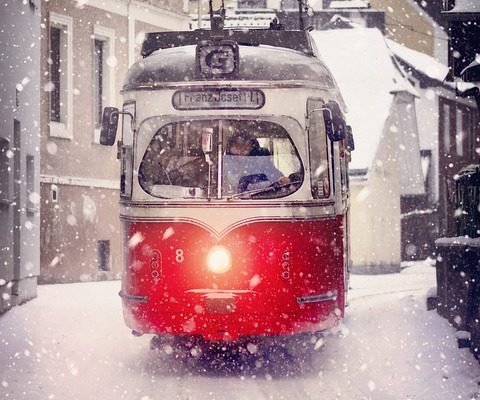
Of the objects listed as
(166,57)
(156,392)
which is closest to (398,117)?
(166,57)

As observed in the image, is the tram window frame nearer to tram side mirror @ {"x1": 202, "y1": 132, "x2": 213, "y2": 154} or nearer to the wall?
tram side mirror @ {"x1": 202, "y1": 132, "x2": 213, "y2": 154}

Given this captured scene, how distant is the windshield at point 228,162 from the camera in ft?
35.9

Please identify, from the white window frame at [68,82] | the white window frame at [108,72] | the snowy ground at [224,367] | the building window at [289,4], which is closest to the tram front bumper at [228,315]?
the snowy ground at [224,367]

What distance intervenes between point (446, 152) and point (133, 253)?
33198 millimetres

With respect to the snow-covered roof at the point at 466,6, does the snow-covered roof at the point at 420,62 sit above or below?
above

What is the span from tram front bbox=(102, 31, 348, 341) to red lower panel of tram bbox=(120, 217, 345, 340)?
0.01m

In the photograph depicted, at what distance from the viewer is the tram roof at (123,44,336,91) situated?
36.3 ft

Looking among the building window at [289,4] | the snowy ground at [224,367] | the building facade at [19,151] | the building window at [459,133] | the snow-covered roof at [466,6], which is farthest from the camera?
the building window at [289,4]

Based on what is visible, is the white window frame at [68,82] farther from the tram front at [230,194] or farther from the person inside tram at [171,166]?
the person inside tram at [171,166]

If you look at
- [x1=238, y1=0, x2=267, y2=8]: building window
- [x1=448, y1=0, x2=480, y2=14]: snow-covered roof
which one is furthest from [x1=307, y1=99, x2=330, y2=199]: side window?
[x1=238, y1=0, x2=267, y2=8]: building window

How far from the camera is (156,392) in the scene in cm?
968

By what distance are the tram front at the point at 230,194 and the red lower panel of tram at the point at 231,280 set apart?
10 millimetres

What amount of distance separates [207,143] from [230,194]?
585mm

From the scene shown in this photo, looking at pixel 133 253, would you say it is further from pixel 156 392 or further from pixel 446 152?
pixel 446 152
